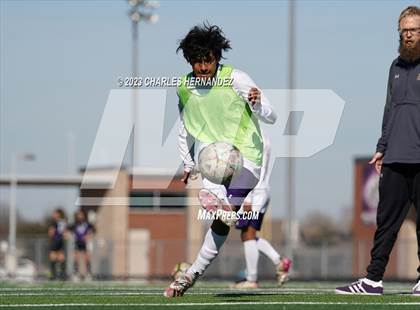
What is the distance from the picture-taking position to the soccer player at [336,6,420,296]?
9219 mm

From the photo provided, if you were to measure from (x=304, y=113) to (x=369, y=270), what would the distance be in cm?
461

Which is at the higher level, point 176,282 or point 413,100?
point 413,100

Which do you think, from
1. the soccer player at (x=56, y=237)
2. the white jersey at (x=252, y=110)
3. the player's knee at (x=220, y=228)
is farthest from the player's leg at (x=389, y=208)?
the soccer player at (x=56, y=237)

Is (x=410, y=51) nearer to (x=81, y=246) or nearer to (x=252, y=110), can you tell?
(x=252, y=110)

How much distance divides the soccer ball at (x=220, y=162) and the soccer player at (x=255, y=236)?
11.8 ft

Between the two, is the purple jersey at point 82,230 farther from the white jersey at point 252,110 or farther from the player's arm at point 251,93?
the player's arm at point 251,93

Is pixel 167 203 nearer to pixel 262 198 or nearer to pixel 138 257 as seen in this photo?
pixel 138 257

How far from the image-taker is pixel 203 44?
360 inches

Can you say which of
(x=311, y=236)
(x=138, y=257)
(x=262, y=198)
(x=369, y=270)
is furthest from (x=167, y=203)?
(x=311, y=236)

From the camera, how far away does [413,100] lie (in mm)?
9242

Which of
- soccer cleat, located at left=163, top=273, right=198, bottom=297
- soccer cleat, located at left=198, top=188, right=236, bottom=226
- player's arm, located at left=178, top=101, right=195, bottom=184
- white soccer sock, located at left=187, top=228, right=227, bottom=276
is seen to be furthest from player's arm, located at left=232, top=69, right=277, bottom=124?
soccer cleat, located at left=163, top=273, right=198, bottom=297

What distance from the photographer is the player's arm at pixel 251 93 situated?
910 cm

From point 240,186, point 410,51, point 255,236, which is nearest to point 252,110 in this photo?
point 240,186

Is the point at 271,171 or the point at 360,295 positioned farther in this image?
the point at 271,171
